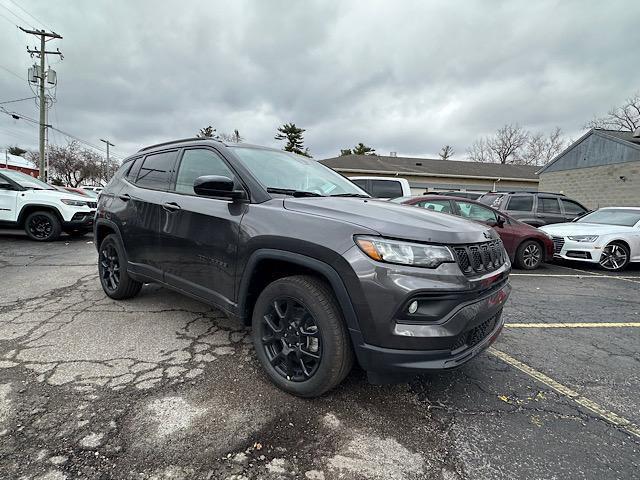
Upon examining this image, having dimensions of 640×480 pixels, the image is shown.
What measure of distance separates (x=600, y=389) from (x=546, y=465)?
126 centimetres

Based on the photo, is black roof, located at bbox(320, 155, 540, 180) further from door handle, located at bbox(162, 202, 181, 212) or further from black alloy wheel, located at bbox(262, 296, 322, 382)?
black alloy wheel, located at bbox(262, 296, 322, 382)

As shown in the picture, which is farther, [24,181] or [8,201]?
[24,181]

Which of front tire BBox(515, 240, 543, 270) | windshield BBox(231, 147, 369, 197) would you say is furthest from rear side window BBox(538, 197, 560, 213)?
windshield BBox(231, 147, 369, 197)

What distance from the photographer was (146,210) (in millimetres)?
3523

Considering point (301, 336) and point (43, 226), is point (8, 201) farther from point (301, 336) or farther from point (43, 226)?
point (301, 336)

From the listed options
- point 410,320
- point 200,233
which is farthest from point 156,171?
point 410,320

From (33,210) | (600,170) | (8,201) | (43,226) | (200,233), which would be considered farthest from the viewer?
(600,170)

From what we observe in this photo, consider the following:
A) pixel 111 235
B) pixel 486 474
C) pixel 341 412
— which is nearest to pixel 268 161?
pixel 341 412

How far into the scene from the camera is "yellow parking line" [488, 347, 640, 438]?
2.25 m

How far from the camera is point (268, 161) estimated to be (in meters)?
3.11

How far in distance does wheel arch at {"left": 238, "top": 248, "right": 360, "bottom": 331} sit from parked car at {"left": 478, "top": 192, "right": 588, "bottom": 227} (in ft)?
29.3

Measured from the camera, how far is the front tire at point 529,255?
748 centimetres

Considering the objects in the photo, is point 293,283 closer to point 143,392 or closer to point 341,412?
point 341,412

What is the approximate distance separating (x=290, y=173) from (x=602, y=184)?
2191cm
